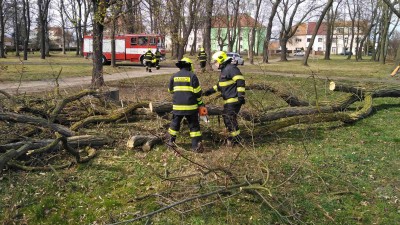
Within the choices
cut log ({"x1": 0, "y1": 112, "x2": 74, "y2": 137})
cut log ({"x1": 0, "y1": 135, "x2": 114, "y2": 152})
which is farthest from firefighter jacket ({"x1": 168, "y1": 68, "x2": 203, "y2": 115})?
cut log ({"x1": 0, "y1": 112, "x2": 74, "y2": 137})

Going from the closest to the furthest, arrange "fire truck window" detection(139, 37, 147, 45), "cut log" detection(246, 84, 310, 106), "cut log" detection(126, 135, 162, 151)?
1. "cut log" detection(126, 135, 162, 151)
2. "cut log" detection(246, 84, 310, 106)
3. "fire truck window" detection(139, 37, 147, 45)

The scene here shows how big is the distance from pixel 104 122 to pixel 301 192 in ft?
13.0

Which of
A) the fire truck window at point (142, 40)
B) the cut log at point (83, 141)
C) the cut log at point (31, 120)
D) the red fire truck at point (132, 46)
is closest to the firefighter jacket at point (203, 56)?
the red fire truck at point (132, 46)

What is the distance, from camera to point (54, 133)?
5.82 m

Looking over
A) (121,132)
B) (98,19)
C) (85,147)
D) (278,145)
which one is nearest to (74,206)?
(85,147)

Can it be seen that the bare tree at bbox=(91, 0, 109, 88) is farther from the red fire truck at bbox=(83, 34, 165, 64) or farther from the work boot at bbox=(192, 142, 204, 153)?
the red fire truck at bbox=(83, 34, 165, 64)

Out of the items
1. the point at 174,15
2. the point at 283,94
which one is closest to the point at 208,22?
the point at 174,15

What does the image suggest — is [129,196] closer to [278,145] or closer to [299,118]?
[278,145]

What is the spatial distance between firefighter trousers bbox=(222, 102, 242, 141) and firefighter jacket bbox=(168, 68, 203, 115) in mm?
638

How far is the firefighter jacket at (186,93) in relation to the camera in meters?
5.71

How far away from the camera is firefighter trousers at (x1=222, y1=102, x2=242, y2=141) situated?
5.99m

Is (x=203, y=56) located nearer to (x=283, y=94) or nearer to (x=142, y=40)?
(x=142, y=40)

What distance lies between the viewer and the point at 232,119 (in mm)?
6059

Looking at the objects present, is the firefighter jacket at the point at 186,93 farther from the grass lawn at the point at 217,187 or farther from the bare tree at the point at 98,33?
the bare tree at the point at 98,33
